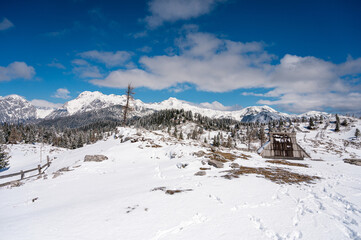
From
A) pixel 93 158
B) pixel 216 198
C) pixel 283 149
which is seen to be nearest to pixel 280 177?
pixel 216 198

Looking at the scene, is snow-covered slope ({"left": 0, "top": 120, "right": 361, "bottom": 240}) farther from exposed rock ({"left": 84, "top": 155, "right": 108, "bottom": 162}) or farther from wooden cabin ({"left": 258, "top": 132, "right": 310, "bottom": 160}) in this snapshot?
wooden cabin ({"left": 258, "top": 132, "right": 310, "bottom": 160})

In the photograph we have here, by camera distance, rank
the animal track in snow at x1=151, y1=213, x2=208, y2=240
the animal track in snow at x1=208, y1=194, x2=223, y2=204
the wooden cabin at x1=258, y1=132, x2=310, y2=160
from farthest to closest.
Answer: the wooden cabin at x1=258, y1=132, x2=310, y2=160
the animal track in snow at x1=208, y1=194, x2=223, y2=204
the animal track in snow at x1=151, y1=213, x2=208, y2=240

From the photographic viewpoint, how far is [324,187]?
1102 centimetres

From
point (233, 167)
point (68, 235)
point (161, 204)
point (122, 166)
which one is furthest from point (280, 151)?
point (68, 235)

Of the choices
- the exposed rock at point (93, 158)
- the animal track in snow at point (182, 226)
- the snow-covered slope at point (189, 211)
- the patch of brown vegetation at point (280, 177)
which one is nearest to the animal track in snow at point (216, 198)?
the snow-covered slope at point (189, 211)

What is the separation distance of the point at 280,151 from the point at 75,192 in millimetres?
42226

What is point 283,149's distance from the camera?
126 feet

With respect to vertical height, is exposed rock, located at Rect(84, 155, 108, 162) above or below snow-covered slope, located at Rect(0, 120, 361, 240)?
above

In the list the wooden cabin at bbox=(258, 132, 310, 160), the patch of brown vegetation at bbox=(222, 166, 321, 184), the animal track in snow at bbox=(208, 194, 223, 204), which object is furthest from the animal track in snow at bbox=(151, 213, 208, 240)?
the wooden cabin at bbox=(258, 132, 310, 160)

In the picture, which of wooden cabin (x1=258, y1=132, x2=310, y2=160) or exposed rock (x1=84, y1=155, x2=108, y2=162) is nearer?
exposed rock (x1=84, y1=155, x2=108, y2=162)

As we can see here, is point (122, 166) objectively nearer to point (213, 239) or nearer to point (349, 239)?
point (213, 239)

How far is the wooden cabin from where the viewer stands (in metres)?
37.8

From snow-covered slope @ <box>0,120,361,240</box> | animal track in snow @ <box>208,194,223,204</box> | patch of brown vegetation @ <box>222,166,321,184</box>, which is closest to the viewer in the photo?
snow-covered slope @ <box>0,120,361,240</box>

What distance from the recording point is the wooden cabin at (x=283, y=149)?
124 feet
